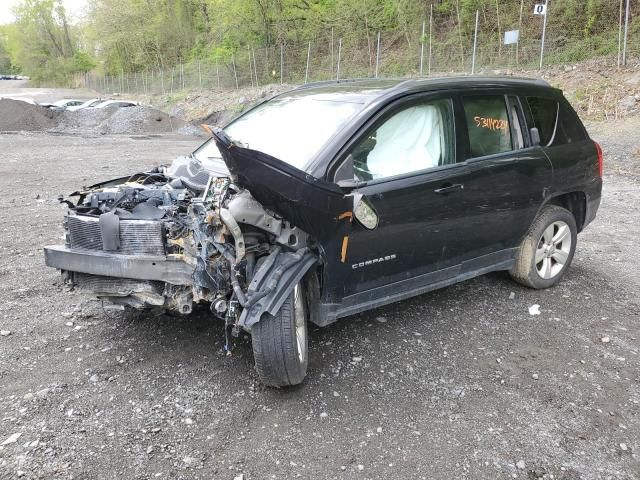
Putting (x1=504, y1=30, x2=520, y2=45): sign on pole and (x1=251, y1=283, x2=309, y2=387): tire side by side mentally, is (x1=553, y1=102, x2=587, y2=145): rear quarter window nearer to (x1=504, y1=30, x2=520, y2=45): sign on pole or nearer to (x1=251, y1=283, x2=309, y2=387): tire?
(x1=251, y1=283, x2=309, y2=387): tire

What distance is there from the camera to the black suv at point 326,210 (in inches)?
119

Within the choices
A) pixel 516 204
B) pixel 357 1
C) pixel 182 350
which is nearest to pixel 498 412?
pixel 516 204

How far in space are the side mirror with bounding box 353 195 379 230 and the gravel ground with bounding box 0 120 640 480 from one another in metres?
0.97

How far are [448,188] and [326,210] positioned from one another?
46.0 inches

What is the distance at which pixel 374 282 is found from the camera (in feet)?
11.7

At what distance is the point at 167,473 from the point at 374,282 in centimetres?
169

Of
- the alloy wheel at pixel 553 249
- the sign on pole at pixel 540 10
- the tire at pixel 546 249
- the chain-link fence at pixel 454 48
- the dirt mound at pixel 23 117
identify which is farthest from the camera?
the dirt mound at pixel 23 117

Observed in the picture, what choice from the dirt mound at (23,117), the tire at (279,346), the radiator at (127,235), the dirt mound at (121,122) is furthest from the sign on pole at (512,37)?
the dirt mound at (23,117)

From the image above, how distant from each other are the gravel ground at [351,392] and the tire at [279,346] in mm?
210

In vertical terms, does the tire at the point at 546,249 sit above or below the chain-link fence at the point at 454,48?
below

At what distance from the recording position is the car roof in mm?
3705

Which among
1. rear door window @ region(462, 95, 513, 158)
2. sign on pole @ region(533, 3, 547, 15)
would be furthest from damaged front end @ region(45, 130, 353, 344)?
sign on pole @ region(533, 3, 547, 15)

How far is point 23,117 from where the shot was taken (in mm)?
24344

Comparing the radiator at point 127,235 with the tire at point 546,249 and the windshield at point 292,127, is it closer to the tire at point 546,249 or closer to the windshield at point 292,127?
the windshield at point 292,127
